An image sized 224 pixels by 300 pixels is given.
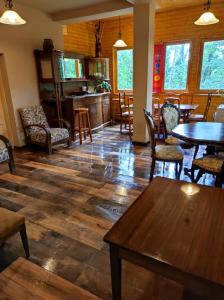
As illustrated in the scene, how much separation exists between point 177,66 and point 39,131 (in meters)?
4.15

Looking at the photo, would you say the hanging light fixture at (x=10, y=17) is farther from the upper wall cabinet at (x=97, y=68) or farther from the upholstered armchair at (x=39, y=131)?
the upper wall cabinet at (x=97, y=68)

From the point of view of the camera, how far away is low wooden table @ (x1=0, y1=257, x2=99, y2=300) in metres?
1.50

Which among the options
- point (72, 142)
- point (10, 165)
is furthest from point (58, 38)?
point (10, 165)

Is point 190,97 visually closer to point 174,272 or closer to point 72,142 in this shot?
point 72,142

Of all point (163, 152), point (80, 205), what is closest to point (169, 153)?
point (163, 152)

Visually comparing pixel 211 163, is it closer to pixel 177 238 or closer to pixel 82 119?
pixel 177 238

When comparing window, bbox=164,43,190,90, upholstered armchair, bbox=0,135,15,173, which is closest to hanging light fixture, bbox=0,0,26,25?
upholstered armchair, bbox=0,135,15,173

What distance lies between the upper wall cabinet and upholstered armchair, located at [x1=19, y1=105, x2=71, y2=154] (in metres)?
2.24

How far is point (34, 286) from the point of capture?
1.58m

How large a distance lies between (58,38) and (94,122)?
2233mm

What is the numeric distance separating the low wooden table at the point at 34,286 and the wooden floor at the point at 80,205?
51 millimetres

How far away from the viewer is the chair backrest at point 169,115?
11.3 ft

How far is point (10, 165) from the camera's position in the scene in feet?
11.4

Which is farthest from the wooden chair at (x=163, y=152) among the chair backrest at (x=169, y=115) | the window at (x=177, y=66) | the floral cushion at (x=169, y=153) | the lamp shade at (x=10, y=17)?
the window at (x=177, y=66)
